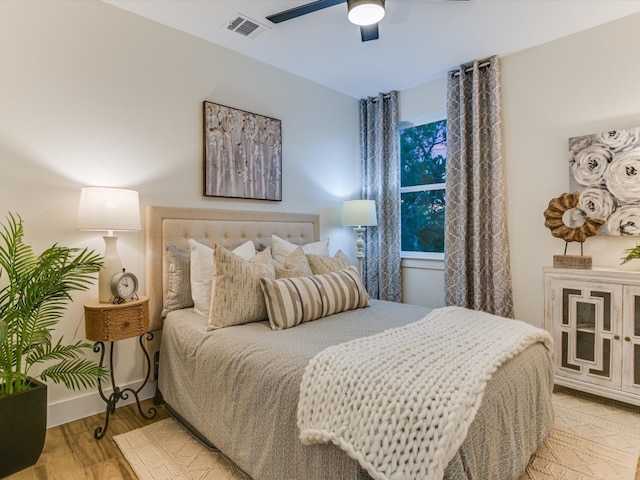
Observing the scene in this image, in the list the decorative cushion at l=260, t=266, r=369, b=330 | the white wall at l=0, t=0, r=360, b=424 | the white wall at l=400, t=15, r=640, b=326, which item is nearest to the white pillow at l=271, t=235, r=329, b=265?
the white wall at l=0, t=0, r=360, b=424

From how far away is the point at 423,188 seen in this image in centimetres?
397

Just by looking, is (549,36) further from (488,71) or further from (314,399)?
(314,399)

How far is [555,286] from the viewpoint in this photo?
263cm

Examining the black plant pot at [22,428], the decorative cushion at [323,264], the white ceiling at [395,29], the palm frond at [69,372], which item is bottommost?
the black plant pot at [22,428]

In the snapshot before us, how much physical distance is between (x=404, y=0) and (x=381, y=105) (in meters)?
1.68

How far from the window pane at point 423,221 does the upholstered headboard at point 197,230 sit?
134 cm

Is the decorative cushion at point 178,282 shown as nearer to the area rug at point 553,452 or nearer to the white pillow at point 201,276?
the white pillow at point 201,276

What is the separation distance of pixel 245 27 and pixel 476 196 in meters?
2.35

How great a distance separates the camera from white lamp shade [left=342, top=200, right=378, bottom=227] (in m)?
3.69

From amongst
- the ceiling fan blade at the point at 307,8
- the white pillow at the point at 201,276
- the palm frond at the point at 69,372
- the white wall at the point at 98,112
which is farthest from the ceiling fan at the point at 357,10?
the palm frond at the point at 69,372

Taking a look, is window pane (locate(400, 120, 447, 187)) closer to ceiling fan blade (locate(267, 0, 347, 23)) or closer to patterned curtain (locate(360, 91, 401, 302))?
patterned curtain (locate(360, 91, 401, 302))

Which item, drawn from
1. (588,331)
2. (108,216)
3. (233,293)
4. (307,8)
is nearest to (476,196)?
(588,331)

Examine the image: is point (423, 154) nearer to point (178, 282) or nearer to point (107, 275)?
point (178, 282)

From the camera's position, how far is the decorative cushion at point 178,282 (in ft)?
8.20
